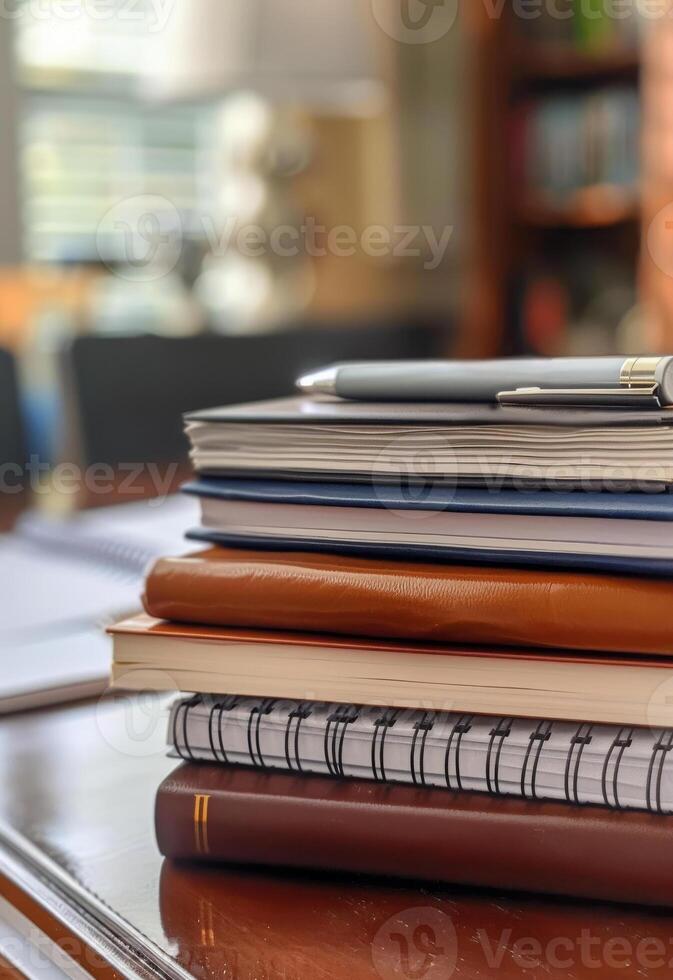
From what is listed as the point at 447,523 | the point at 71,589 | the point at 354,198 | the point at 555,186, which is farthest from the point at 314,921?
the point at 354,198

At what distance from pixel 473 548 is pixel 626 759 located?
100 millimetres

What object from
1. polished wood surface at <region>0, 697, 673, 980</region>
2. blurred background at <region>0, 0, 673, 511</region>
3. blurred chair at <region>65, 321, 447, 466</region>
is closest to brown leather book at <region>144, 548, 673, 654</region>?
polished wood surface at <region>0, 697, 673, 980</region>

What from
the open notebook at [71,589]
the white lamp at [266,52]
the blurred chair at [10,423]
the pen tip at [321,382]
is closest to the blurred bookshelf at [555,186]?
the white lamp at [266,52]

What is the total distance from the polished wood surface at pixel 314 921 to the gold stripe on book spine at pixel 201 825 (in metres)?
0.01

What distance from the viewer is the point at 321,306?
12.4ft

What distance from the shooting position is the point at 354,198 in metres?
3.90

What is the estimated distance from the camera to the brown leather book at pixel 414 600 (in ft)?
1.43

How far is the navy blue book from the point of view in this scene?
17.6 inches

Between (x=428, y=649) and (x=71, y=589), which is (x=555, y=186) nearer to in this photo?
(x=71, y=589)

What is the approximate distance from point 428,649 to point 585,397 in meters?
0.12

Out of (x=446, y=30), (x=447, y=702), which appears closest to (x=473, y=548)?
(x=447, y=702)

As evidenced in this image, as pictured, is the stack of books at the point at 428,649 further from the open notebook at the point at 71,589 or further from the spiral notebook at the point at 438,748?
the open notebook at the point at 71,589

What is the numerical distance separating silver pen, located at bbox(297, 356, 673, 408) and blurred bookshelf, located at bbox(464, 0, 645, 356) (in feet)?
9.77

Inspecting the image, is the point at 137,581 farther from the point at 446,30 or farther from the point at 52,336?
the point at 446,30
